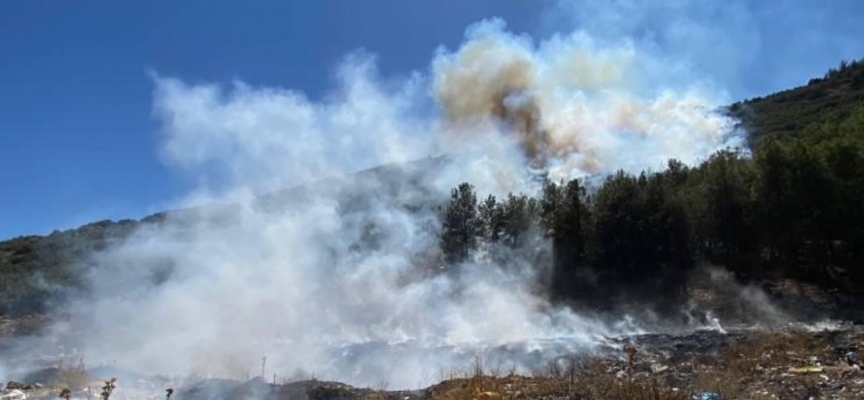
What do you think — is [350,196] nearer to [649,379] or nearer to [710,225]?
[710,225]

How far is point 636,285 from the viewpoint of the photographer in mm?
42594

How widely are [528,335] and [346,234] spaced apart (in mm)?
21452

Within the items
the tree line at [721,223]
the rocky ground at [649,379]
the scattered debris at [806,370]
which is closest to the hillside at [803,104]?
the tree line at [721,223]

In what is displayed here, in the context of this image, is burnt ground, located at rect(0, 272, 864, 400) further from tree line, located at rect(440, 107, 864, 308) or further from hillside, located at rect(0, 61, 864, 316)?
hillside, located at rect(0, 61, 864, 316)

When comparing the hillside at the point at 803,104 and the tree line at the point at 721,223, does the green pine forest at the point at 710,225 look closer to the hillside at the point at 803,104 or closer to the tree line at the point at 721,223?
the tree line at the point at 721,223

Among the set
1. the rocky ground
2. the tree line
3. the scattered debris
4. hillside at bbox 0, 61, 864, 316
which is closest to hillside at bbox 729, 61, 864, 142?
hillside at bbox 0, 61, 864, 316

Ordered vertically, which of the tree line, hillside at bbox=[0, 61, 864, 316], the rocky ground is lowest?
the rocky ground

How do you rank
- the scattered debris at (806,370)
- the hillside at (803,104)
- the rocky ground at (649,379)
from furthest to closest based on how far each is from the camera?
the hillside at (803,104) → the scattered debris at (806,370) → the rocky ground at (649,379)

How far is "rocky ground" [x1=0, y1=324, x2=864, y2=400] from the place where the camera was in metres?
10.2

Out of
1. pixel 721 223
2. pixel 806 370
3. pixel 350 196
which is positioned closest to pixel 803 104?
pixel 350 196

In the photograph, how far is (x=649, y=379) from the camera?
1131cm

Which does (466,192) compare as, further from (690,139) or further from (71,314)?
(690,139)

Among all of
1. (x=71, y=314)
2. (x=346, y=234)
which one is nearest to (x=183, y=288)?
(x=71, y=314)

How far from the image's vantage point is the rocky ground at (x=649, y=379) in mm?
10195
